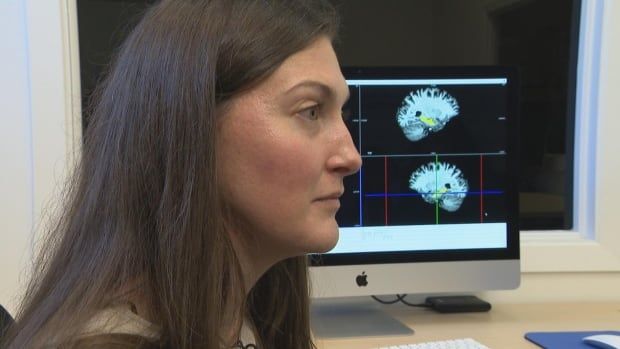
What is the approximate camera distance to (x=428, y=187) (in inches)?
50.7

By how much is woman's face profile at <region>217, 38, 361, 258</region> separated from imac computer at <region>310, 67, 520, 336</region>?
517 mm

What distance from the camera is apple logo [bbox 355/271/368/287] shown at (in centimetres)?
126

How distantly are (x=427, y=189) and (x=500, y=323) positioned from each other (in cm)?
34

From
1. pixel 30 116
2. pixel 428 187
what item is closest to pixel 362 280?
pixel 428 187

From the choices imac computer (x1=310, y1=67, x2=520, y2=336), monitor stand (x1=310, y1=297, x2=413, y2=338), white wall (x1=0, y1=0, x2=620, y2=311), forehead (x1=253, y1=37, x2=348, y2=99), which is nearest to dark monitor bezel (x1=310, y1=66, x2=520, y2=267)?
imac computer (x1=310, y1=67, x2=520, y2=336)

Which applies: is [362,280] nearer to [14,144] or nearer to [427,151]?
[427,151]

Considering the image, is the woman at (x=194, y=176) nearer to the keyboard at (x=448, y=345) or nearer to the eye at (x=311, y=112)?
the eye at (x=311, y=112)

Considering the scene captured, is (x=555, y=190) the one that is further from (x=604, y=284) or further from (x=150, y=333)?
(x=150, y=333)

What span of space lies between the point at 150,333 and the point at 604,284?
1.35 meters

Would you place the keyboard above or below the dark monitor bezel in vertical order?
below

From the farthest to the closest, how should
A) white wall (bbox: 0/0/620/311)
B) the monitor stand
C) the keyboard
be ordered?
1. white wall (bbox: 0/0/620/311)
2. the monitor stand
3. the keyboard

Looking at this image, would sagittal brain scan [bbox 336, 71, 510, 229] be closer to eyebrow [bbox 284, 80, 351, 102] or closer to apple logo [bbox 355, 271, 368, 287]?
apple logo [bbox 355, 271, 368, 287]

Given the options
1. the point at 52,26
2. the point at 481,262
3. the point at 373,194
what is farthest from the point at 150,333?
the point at 52,26

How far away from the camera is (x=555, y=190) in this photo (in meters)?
1.74
